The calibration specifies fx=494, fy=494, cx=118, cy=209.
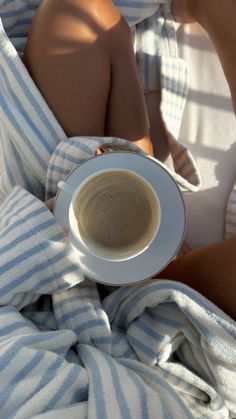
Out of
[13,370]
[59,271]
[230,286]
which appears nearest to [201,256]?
[230,286]

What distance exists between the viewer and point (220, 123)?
35.3 inches

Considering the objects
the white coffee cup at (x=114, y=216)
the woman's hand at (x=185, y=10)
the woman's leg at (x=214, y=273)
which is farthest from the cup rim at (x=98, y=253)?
the woman's hand at (x=185, y=10)

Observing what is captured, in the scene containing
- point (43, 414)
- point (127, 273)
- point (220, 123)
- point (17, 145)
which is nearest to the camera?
point (43, 414)

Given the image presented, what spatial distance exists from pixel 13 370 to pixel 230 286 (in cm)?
33

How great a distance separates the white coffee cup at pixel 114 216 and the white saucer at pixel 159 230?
10 millimetres

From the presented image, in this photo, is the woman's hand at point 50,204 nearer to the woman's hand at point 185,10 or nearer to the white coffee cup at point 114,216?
the white coffee cup at point 114,216

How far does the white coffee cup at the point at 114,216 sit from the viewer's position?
2.15 feet

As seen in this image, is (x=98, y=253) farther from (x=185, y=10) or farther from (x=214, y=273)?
(x=185, y=10)

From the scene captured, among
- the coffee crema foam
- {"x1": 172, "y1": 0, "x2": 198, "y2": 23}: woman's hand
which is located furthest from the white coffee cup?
{"x1": 172, "y1": 0, "x2": 198, "y2": 23}: woman's hand

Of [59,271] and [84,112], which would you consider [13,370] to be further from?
[84,112]

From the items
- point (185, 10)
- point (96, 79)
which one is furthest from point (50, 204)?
point (185, 10)

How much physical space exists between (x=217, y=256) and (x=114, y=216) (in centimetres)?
19

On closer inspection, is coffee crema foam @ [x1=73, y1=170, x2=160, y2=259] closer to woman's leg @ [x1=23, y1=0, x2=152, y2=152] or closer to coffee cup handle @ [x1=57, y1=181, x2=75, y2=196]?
coffee cup handle @ [x1=57, y1=181, x2=75, y2=196]

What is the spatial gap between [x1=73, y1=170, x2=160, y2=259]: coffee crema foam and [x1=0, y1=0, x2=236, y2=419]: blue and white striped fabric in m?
0.04
